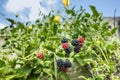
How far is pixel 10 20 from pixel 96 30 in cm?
83

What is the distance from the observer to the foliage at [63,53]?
6.30ft

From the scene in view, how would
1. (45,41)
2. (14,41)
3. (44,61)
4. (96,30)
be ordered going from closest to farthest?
(44,61) < (45,41) < (96,30) < (14,41)

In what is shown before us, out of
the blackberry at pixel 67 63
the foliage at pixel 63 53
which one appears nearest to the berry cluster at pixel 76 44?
the foliage at pixel 63 53

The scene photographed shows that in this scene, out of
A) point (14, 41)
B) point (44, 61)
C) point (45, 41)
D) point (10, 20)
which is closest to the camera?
point (44, 61)

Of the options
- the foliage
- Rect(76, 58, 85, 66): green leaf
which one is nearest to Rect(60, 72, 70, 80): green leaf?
the foliage

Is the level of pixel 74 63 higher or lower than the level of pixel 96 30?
lower

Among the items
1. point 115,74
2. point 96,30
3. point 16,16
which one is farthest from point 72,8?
point 115,74

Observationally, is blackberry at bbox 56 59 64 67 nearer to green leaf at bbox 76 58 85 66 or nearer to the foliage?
the foliage

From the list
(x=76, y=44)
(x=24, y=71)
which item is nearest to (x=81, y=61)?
(x=76, y=44)

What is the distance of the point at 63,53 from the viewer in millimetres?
1892

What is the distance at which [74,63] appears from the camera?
204cm

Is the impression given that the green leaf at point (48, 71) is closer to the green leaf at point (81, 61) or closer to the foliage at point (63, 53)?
the foliage at point (63, 53)

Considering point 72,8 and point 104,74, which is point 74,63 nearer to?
point 104,74

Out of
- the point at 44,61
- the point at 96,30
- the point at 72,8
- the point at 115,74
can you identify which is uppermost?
the point at 72,8
